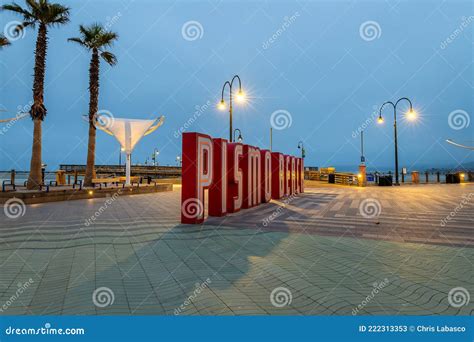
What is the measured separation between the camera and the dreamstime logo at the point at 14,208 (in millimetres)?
11203

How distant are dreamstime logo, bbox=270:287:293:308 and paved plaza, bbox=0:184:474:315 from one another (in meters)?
0.01

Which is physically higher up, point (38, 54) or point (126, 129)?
point (38, 54)

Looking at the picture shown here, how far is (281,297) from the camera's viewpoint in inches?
155

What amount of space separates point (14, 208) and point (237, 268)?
12196 millimetres

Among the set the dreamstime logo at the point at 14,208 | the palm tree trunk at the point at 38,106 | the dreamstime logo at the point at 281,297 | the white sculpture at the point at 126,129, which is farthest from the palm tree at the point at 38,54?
the dreamstime logo at the point at 281,297

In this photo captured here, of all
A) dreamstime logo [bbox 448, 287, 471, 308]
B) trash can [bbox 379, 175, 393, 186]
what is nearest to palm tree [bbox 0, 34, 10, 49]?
dreamstime logo [bbox 448, 287, 471, 308]

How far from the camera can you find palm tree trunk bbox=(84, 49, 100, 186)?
20.8 meters

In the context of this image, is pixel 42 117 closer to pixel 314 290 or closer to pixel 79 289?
A: pixel 79 289

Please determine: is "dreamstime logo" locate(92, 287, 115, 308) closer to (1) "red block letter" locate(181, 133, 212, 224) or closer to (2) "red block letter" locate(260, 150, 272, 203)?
(1) "red block letter" locate(181, 133, 212, 224)

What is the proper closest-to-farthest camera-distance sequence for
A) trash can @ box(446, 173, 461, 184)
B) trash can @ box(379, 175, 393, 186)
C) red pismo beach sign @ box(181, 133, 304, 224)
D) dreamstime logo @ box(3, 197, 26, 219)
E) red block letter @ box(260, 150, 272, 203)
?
red pismo beach sign @ box(181, 133, 304, 224), dreamstime logo @ box(3, 197, 26, 219), red block letter @ box(260, 150, 272, 203), trash can @ box(379, 175, 393, 186), trash can @ box(446, 173, 461, 184)
